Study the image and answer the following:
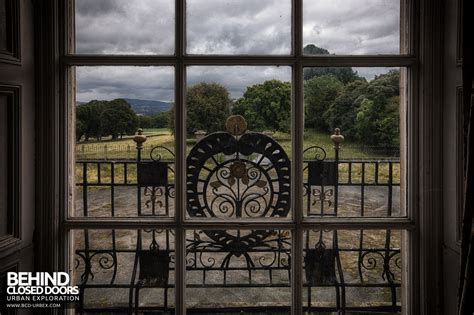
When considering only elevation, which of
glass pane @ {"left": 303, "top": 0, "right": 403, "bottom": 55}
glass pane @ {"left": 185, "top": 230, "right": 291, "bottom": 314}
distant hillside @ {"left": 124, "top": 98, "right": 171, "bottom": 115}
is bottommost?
glass pane @ {"left": 185, "top": 230, "right": 291, "bottom": 314}

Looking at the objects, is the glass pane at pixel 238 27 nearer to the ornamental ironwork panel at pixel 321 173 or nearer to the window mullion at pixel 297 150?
the window mullion at pixel 297 150

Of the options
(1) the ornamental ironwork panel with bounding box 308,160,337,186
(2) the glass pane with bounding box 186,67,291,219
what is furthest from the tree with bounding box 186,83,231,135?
(1) the ornamental ironwork panel with bounding box 308,160,337,186

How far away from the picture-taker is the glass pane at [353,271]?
4.70ft

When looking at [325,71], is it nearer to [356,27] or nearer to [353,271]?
[356,27]

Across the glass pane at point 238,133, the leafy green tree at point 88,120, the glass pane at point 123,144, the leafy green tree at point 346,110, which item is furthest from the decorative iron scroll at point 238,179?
the leafy green tree at point 88,120

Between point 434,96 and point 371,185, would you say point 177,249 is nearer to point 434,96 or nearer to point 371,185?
point 371,185

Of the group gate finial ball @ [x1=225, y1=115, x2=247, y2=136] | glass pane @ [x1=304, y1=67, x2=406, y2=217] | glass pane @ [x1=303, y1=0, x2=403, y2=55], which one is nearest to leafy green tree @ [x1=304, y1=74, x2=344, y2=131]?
glass pane @ [x1=304, y1=67, x2=406, y2=217]

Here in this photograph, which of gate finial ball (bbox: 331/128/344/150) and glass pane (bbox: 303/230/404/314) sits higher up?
gate finial ball (bbox: 331/128/344/150)

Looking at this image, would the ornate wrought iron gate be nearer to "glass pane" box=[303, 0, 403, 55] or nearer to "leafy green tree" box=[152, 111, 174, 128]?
"leafy green tree" box=[152, 111, 174, 128]

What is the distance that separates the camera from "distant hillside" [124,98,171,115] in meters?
1.42

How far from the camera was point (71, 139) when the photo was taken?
144cm

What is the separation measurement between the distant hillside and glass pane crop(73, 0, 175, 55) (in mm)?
179

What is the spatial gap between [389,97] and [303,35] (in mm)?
383

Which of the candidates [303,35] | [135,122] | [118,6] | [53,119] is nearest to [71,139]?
[53,119]
